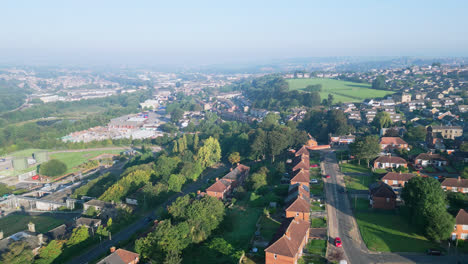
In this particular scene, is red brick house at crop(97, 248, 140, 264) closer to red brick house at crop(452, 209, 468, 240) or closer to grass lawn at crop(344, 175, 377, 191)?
grass lawn at crop(344, 175, 377, 191)

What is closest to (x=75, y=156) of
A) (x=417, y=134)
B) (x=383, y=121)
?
(x=383, y=121)

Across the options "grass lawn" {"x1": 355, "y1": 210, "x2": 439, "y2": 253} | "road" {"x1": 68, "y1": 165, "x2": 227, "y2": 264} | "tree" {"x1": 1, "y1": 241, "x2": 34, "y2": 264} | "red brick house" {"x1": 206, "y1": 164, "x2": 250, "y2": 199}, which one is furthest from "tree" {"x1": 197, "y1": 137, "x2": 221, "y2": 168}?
"tree" {"x1": 1, "y1": 241, "x2": 34, "y2": 264}

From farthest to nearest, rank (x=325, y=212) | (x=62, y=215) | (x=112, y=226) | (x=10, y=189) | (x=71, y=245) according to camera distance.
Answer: (x=10, y=189) < (x=62, y=215) < (x=112, y=226) < (x=325, y=212) < (x=71, y=245)

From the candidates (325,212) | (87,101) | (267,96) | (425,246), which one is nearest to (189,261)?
(325,212)

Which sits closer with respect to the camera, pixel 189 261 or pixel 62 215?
pixel 189 261

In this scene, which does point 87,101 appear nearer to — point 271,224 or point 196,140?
point 196,140

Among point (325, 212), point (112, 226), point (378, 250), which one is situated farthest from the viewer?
point (112, 226)

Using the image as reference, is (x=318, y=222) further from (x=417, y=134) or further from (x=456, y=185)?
(x=417, y=134)
